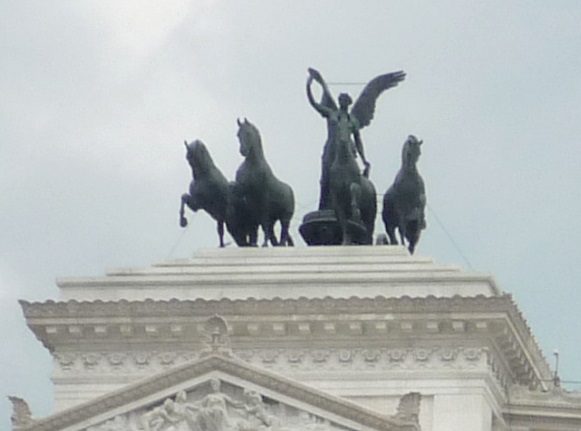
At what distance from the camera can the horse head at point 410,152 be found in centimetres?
7631

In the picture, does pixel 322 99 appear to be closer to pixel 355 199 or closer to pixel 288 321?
pixel 355 199

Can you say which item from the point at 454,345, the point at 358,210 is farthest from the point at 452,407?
the point at 358,210

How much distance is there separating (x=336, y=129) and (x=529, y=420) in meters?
8.29

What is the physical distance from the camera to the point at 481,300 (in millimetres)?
72188

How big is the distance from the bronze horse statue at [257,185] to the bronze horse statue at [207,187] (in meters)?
0.42

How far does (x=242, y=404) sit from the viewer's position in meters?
68.5

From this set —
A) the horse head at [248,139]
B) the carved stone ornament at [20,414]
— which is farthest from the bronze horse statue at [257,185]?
the carved stone ornament at [20,414]

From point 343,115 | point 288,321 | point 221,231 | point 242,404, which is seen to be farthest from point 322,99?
point 242,404

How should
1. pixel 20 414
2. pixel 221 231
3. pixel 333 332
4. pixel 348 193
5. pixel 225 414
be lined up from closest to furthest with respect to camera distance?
pixel 225 414, pixel 20 414, pixel 333 332, pixel 348 193, pixel 221 231

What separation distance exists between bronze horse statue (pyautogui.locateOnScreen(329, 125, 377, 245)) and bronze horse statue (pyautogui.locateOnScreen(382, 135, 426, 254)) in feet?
1.45

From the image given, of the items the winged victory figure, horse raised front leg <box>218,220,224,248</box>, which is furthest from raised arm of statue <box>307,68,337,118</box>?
horse raised front leg <box>218,220,224,248</box>

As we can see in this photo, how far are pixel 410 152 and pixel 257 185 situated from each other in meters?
3.46

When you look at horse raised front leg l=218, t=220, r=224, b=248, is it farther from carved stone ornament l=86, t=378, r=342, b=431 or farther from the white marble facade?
carved stone ornament l=86, t=378, r=342, b=431

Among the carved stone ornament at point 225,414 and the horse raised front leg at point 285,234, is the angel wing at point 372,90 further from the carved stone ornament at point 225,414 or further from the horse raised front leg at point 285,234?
the carved stone ornament at point 225,414
